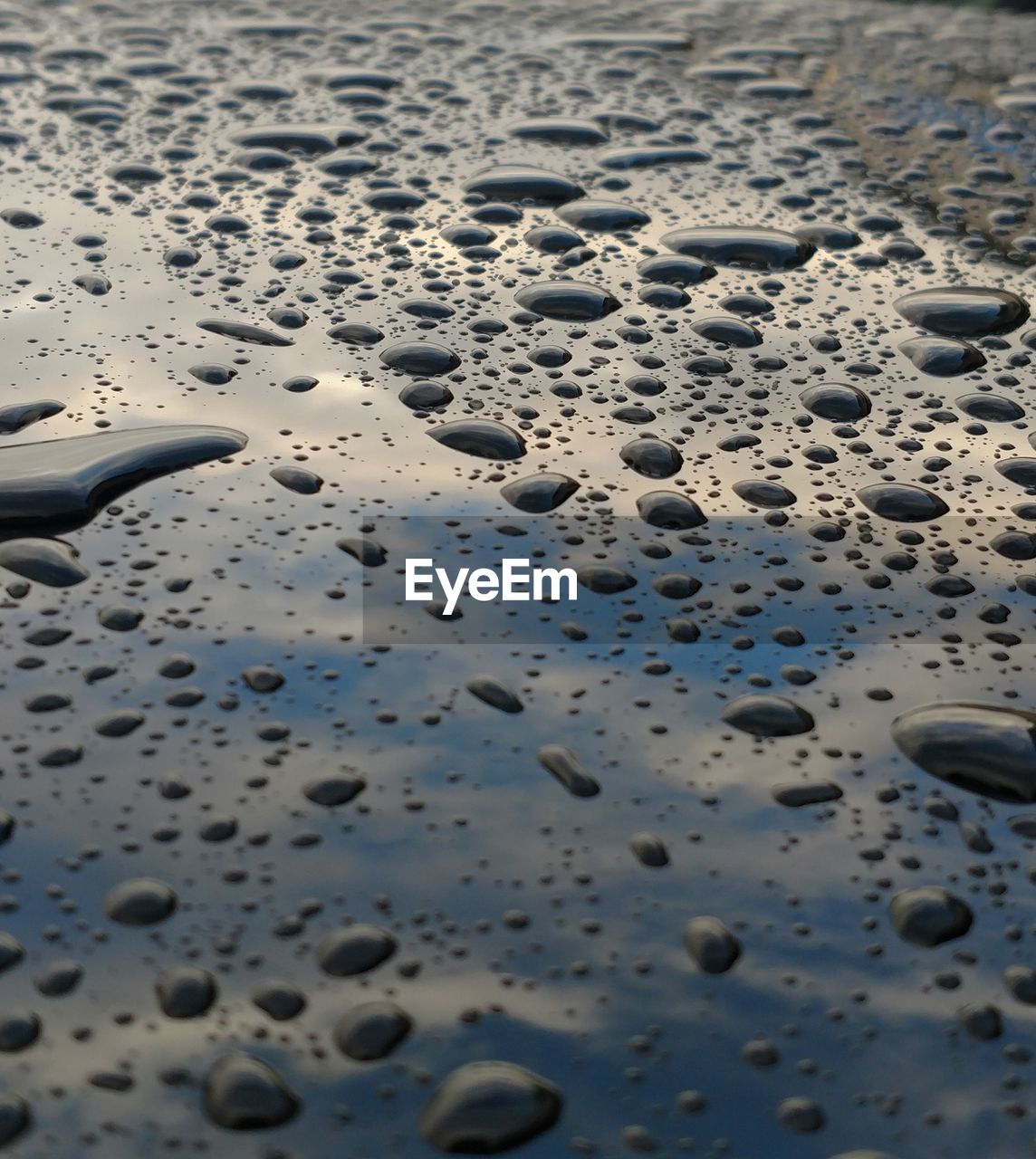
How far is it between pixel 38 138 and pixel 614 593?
45.0 inches

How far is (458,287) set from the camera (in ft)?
4.49

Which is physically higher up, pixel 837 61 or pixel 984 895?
pixel 837 61

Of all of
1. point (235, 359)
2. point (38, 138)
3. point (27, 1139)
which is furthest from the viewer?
point (38, 138)

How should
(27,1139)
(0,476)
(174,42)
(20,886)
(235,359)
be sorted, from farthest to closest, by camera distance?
(174,42) < (235,359) < (0,476) < (20,886) < (27,1139)

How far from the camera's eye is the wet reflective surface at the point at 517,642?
688 mm

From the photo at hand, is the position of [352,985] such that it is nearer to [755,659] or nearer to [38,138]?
[755,659]

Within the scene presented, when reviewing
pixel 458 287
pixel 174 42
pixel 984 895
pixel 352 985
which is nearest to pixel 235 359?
pixel 458 287

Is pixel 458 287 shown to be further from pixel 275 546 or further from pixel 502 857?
pixel 502 857

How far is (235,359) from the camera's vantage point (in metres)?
1.26

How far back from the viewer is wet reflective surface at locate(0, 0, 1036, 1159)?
688 millimetres

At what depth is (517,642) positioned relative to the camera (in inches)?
37.6

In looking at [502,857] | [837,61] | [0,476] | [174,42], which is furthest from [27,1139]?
[837,61]

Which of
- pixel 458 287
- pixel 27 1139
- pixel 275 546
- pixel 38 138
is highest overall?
pixel 38 138

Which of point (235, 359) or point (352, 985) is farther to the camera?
point (235, 359)
